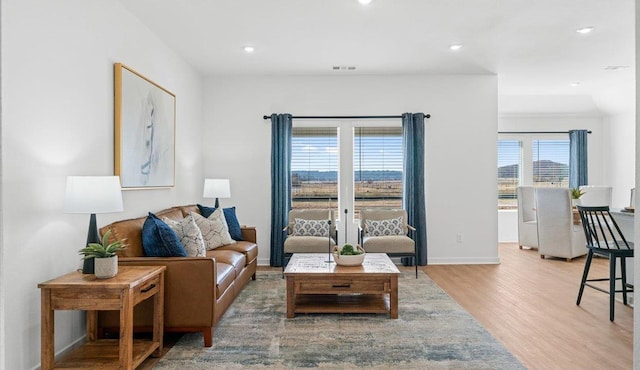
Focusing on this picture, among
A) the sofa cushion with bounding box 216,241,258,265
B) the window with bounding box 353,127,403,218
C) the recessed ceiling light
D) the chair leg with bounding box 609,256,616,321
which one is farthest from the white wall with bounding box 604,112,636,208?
the sofa cushion with bounding box 216,241,258,265

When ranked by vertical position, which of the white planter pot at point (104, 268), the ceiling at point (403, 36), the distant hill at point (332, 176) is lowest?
the white planter pot at point (104, 268)

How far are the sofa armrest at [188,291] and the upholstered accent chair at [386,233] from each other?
8.54ft

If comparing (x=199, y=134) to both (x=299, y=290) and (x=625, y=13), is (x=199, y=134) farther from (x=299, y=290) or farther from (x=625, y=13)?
(x=625, y=13)

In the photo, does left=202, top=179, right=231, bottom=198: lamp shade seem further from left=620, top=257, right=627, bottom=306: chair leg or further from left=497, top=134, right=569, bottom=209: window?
left=497, top=134, right=569, bottom=209: window

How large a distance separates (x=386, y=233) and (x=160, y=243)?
124 inches

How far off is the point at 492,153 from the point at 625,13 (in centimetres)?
256

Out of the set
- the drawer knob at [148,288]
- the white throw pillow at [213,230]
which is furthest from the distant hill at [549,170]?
the drawer knob at [148,288]

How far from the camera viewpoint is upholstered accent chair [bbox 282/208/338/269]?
532 cm

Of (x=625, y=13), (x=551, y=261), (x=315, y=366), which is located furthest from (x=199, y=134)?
(x=551, y=261)

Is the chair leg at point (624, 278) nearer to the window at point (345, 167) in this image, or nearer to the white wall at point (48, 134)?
the window at point (345, 167)

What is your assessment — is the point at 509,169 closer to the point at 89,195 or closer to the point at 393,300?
the point at 393,300

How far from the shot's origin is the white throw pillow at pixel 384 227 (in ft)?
18.7

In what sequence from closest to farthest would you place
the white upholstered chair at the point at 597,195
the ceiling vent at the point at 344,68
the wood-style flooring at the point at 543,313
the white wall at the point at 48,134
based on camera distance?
the white wall at the point at 48,134, the wood-style flooring at the point at 543,313, the ceiling vent at the point at 344,68, the white upholstered chair at the point at 597,195

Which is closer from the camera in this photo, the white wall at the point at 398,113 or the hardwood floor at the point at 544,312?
the hardwood floor at the point at 544,312
